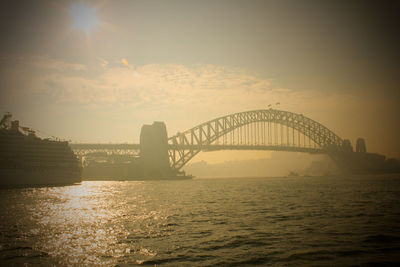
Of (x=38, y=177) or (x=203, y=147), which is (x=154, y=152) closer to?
(x=203, y=147)

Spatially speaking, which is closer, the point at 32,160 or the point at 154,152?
the point at 32,160

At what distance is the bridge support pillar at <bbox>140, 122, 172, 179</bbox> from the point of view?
278ft

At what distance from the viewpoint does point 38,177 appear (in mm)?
50594

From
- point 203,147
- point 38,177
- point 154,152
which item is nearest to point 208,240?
point 38,177

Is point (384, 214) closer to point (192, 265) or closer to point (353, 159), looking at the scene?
point (192, 265)

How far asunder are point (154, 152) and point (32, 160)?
39.1 meters

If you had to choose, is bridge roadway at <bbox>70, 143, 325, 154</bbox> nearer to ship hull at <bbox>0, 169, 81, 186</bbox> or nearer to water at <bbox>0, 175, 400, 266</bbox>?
ship hull at <bbox>0, 169, 81, 186</bbox>

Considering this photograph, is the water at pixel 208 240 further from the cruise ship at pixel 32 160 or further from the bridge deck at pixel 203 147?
the bridge deck at pixel 203 147

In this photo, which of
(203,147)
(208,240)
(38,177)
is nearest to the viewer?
(208,240)

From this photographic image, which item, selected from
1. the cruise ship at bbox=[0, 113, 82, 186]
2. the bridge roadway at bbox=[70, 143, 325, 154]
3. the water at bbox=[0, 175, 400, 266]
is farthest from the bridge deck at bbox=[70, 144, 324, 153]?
the water at bbox=[0, 175, 400, 266]

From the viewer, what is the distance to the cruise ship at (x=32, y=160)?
1885 inches

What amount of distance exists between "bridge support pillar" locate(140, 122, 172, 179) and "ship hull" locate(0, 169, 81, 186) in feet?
91.9

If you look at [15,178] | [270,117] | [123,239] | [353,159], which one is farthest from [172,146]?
[123,239]

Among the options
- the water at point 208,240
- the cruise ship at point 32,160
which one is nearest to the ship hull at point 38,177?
the cruise ship at point 32,160
